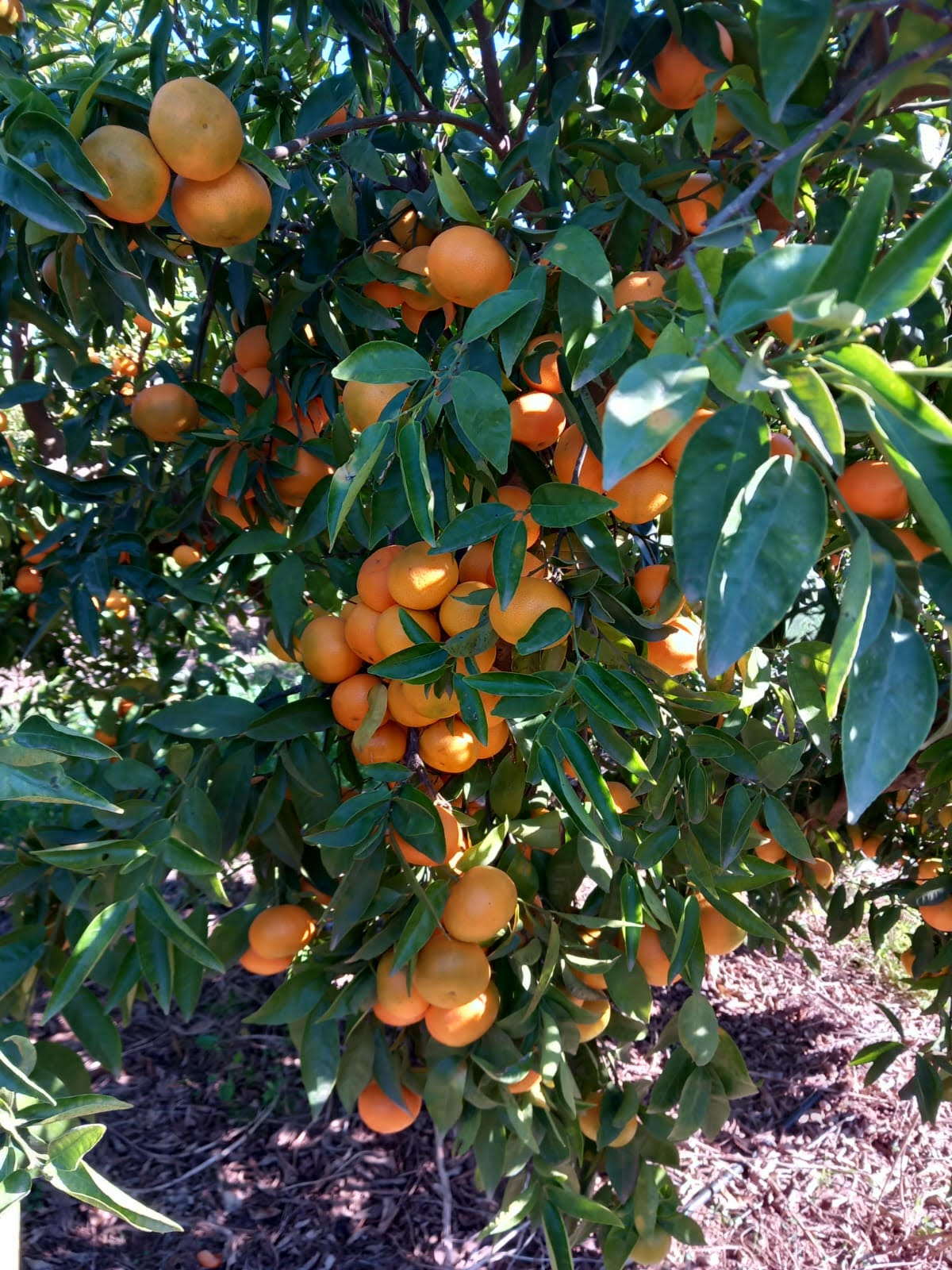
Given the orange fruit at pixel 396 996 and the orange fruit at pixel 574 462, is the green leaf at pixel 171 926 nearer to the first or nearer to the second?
the orange fruit at pixel 396 996

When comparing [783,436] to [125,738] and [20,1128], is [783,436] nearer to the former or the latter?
[20,1128]

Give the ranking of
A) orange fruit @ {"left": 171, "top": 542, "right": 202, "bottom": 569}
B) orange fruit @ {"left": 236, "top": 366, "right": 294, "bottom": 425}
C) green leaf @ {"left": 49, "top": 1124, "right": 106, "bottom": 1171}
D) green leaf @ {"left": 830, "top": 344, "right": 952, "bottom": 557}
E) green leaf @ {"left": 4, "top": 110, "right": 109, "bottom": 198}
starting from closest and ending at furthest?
1. green leaf @ {"left": 830, "top": 344, "right": 952, "bottom": 557}
2. green leaf @ {"left": 49, "top": 1124, "right": 106, "bottom": 1171}
3. green leaf @ {"left": 4, "top": 110, "right": 109, "bottom": 198}
4. orange fruit @ {"left": 236, "top": 366, "right": 294, "bottom": 425}
5. orange fruit @ {"left": 171, "top": 542, "right": 202, "bottom": 569}

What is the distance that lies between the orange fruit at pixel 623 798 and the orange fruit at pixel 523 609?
1.23 feet

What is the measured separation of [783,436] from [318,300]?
29.7 inches

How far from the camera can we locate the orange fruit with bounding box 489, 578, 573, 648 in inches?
33.6

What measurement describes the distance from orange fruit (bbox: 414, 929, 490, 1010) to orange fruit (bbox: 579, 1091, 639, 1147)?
527 mm

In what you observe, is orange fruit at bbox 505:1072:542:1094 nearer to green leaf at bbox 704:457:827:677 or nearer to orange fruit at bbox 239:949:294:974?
orange fruit at bbox 239:949:294:974

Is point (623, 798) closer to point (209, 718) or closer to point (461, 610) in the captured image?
point (461, 610)

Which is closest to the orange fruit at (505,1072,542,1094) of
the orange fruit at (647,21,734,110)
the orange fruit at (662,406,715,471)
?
the orange fruit at (662,406,715,471)

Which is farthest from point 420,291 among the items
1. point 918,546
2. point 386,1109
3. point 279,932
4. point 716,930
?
point 386,1109

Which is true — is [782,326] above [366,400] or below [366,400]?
above

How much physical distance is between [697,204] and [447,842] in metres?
0.87

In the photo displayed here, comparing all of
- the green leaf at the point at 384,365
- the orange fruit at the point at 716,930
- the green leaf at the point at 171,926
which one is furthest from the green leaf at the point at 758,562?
the orange fruit at the point at 716,930

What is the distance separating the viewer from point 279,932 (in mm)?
1209
